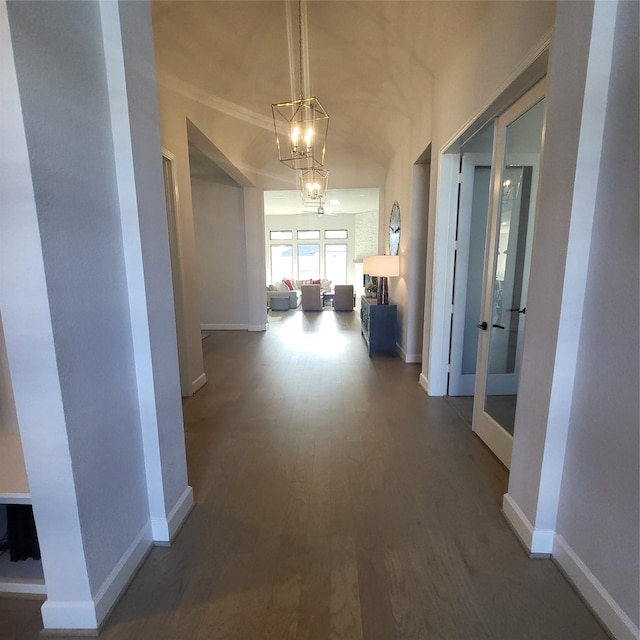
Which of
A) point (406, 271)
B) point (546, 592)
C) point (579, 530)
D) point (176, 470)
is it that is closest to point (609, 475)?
point (579, 530)

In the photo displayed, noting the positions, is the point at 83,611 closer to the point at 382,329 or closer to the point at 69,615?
the point at 69,615

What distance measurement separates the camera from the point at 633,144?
1.16 meters

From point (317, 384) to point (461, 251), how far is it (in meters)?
2.03

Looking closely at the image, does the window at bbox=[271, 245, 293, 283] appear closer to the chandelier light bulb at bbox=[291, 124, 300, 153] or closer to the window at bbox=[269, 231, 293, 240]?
the window at bbox=[269, 231, 293, 240]

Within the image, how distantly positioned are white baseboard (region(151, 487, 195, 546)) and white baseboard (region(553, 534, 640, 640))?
181 cm

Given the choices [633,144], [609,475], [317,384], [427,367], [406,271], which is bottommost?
[317,384]

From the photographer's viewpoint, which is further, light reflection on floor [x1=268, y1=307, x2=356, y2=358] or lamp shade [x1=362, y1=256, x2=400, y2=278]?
light reflection on floor [x1=268, y1=307, x2=356, y2=358]

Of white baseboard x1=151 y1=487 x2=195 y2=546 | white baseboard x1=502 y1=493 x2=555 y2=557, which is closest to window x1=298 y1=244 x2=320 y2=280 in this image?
white baseboard x1=151 y1=487 x2=195 y2=546

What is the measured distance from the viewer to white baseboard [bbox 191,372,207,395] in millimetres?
3628

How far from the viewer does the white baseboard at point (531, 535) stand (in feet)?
5.12

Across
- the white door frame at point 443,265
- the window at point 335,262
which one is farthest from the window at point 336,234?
the white door frame at point 443,265

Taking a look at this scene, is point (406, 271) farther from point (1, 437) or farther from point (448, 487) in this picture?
point (1, 437)

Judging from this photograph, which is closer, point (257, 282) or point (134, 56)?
point (134, 56)

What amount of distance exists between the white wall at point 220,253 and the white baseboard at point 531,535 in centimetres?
586
